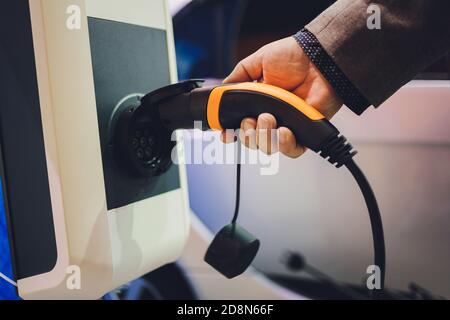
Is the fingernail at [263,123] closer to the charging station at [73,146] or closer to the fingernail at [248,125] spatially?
the fingernail at [248,125]

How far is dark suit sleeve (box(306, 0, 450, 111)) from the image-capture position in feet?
1.65

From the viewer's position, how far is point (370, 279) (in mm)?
590

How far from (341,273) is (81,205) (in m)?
0.62

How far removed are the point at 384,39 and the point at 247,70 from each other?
0.19 m

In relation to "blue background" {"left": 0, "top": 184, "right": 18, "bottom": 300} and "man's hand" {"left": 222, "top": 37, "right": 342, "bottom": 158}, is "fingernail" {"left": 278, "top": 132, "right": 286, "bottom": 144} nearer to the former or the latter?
"man's hand" {"left": 222, "top": 37, "right": 342, "bottom": 158}

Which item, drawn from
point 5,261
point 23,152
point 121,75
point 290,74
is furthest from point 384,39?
point 5,261

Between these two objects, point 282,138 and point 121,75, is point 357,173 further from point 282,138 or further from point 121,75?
point 121,75

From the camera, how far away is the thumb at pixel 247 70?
0.58 metres

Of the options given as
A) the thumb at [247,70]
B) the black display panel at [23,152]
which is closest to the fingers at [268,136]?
the thumb at [247,70]

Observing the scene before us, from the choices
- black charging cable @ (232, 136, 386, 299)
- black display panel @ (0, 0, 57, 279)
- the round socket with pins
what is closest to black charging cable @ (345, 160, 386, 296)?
black charging cable @ (232, 136, 386, 299)

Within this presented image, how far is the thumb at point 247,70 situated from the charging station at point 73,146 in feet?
0.43

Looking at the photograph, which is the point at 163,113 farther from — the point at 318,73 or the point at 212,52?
the point at 212,52

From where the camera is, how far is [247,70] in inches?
23.2
